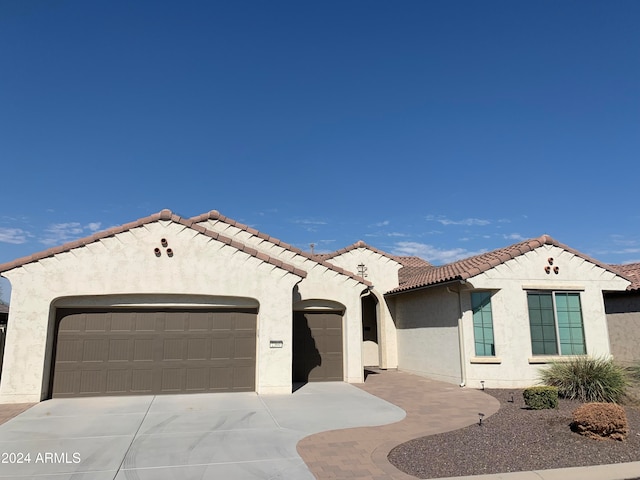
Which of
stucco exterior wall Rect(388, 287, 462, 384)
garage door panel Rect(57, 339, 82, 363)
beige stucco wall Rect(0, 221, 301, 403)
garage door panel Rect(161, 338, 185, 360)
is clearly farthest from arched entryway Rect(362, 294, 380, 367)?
garage door panel Rect(57, 339, 82, 363)

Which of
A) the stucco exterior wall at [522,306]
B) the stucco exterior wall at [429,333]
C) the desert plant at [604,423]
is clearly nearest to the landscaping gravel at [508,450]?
the desert plant at [604,423]

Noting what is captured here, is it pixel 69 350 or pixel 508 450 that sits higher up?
pixel 69 350

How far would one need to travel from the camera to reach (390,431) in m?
8.43

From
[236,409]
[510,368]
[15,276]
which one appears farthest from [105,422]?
[510,368]

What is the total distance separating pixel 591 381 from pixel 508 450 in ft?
20.0

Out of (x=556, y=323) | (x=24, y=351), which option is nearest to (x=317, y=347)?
(x=556, y=323)

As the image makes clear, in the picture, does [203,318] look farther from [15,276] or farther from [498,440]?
[498,440]

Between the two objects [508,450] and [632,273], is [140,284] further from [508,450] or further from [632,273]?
[632,273]

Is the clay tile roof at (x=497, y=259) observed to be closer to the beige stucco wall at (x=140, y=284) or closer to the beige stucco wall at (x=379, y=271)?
the beige stucco wall at (x=379, y=271)

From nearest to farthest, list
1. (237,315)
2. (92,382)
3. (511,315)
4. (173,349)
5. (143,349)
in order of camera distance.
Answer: (92,382) → (143,349) → (173,349) → (237,315) → (511,315)

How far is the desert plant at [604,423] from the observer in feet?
24.6

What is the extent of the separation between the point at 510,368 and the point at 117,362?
1166cm

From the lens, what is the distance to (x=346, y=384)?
14305mm

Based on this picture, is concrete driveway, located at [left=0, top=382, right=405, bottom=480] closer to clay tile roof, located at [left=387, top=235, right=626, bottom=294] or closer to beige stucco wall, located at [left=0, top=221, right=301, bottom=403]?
beige stucco wall, located at [left=0, top=221, right=301, bottom=403]
